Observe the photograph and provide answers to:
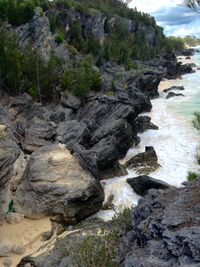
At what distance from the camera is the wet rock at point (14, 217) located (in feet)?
55.4

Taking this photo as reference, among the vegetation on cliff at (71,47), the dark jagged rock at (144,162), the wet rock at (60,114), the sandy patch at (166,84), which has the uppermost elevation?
the vegetation on cliff at (71,47)

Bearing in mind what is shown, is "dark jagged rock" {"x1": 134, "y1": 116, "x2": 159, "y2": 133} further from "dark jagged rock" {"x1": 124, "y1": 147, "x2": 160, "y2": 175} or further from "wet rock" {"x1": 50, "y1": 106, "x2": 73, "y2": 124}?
"dark jagged rock" {"x1": 124, "y1": 147, "x2": 160, "y2": 175}

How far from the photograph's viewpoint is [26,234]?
1611 centimetres

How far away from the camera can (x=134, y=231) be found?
32.4 ft

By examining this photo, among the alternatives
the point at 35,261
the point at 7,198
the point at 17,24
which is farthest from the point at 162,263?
the point at 17,24

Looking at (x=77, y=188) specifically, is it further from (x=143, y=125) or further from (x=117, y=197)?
(x=143, y=125)

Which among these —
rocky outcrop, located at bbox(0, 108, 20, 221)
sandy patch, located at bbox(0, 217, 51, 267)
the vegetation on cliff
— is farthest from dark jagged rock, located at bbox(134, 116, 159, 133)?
sandy patch, located at bbox(0, 217, 51, 267)

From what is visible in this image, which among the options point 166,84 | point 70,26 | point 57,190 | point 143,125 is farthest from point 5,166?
point 70,26

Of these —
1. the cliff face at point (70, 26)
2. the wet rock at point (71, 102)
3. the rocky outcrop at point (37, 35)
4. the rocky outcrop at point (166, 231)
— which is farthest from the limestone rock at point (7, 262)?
the rocky outcrop at point (37, 35)

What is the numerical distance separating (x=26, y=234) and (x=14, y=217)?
1.26 metres

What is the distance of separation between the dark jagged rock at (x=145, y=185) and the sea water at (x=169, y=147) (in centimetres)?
29

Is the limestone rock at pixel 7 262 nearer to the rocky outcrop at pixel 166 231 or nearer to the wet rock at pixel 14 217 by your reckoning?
the wet rock at pixel 14 217

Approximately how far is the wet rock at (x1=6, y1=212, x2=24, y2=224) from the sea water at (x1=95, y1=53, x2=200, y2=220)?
136 inches

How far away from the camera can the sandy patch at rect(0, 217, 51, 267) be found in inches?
597
